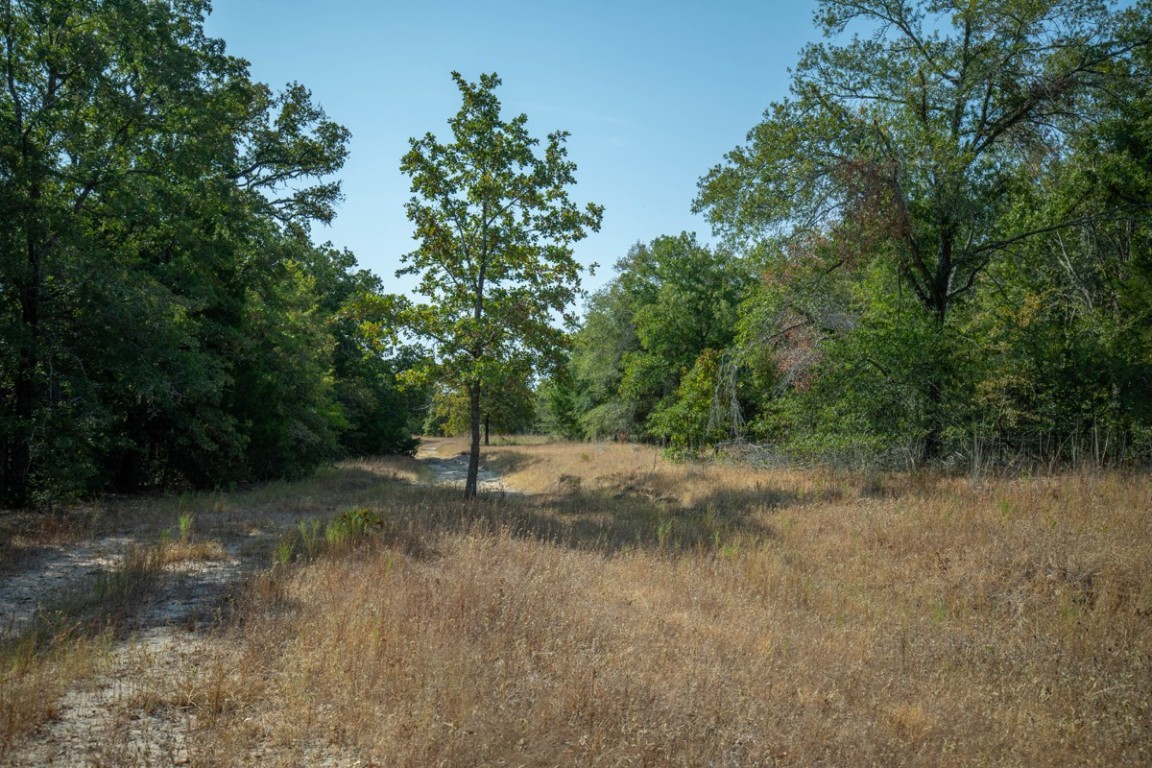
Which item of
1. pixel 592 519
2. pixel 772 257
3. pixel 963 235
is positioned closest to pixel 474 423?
pixel 592 519

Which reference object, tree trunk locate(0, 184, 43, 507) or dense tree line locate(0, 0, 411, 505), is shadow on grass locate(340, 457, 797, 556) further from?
tree trunk locate(0, 184, 43, 507)

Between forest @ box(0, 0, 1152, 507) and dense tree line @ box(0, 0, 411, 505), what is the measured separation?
7cm

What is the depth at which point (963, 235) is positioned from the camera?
14.8 m

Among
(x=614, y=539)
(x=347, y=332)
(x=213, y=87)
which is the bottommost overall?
(x=614, y=539)

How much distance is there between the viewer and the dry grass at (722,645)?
393 centimetres

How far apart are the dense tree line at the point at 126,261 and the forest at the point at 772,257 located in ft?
A: 0.23

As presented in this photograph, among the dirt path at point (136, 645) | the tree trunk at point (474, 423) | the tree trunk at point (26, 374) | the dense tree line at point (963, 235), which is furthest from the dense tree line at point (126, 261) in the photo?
the dense tree line at point (963, 235)

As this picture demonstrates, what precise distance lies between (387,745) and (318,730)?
0.56m

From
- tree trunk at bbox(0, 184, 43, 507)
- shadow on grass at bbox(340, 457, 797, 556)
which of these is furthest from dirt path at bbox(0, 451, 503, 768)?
tree trunk at bbox(0, 184, 43, 507)

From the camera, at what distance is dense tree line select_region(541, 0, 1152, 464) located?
40.6ft

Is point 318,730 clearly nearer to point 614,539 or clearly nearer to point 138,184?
point 614,539

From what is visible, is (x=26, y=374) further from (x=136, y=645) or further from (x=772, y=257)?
(x=772, y=257)

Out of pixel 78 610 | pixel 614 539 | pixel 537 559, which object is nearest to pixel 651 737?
pixel 537 559

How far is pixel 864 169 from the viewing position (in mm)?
13312
